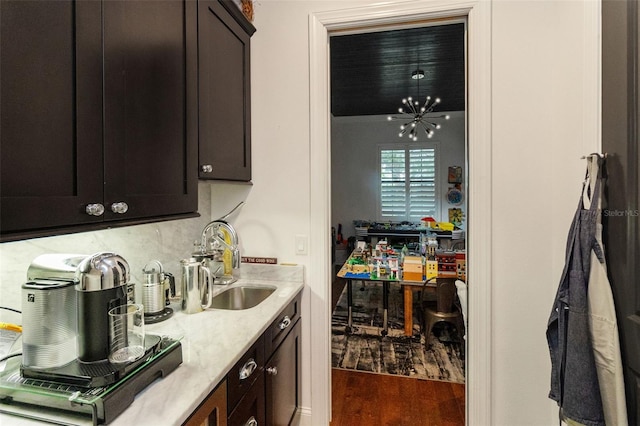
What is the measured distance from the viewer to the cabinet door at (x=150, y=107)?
957 mm

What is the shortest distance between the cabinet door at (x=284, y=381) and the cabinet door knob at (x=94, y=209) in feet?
2.99

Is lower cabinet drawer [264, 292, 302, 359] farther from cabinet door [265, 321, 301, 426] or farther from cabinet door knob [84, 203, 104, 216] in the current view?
cabinet door knob [84, 203, 104, 216]

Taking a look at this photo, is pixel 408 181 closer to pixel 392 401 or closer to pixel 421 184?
pixel 421 184

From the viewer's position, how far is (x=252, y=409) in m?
1.25

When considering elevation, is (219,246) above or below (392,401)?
above

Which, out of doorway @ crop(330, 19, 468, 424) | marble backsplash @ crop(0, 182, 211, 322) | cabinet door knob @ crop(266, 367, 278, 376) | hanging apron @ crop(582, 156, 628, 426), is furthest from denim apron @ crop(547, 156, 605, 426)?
marble backsplash @ crop(0, 182, 211, 322)

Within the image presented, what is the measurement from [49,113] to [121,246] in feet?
2.49

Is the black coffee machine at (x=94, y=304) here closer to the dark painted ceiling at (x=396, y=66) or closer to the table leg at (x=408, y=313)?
the dark painted ceiling at (x=396, y=66)

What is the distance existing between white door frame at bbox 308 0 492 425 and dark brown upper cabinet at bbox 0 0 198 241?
81cm

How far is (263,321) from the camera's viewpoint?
1352 millimetres

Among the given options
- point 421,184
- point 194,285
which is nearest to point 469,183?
point 194,285

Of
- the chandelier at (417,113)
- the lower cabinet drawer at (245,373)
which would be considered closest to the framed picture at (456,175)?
the chandelier at (417,113)

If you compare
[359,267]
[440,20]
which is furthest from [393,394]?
[440,20]

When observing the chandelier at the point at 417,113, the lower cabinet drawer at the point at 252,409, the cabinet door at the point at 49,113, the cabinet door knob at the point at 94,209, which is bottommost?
the lower cabinet drawer at the point at 252,409
